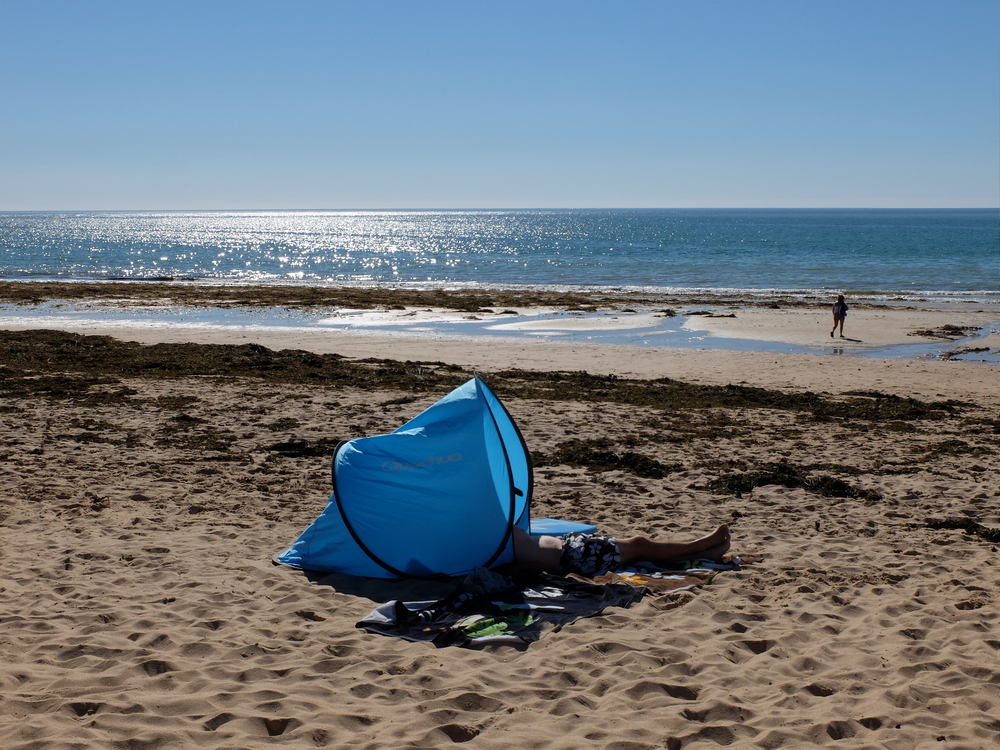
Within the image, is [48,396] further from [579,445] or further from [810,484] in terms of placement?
[810,484]

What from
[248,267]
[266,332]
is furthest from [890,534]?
[248,267]

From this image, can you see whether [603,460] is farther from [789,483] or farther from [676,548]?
[676,548]

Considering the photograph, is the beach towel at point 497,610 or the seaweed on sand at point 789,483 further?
the seaweed on sand at point 789,483

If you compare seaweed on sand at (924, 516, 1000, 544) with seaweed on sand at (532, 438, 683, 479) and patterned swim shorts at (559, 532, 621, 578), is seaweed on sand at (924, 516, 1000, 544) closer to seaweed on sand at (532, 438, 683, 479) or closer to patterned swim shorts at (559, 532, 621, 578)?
seaweed on sand at (532, 438, 683, 479)

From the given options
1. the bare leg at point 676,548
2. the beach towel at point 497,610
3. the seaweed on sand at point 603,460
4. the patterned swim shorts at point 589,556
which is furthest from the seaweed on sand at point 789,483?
the beach towel at point 497,610

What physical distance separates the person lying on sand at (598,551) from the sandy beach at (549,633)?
0.46 meters

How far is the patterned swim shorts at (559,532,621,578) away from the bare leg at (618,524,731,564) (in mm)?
130

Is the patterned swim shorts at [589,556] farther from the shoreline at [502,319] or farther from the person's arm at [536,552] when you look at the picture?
the shoreline at [502,319]

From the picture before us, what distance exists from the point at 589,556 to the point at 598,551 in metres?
0.09

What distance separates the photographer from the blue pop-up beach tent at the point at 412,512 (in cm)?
651

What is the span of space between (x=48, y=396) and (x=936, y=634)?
12.6m

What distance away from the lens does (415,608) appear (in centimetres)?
585

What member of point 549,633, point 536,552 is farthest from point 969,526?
point 549,633

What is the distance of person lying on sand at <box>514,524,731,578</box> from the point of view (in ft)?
21.3
